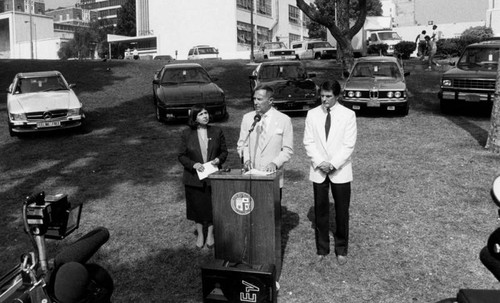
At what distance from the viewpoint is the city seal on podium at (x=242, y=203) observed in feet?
15.3

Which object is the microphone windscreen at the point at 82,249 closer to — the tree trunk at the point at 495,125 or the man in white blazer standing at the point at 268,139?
the man in white blazer standing at the point at 268,139

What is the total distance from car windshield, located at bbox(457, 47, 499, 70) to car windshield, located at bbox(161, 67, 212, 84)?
7.31 meters

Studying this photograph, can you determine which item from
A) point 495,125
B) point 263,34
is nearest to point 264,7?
point 263,34

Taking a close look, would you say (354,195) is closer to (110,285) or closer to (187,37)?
(110,285)

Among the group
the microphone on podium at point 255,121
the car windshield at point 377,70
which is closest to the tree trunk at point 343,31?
the car windshield at point 377,70

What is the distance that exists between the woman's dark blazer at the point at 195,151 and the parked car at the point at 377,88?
9.17 metres

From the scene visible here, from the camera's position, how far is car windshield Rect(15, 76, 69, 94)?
13352 millimetres

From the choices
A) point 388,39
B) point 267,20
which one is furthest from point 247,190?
point 267,20

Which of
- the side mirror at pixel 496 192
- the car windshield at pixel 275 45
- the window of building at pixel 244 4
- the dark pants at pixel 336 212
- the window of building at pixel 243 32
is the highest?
the window of building at pixel 244 4

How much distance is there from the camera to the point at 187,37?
211ft

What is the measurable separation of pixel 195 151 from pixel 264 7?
68720 mm

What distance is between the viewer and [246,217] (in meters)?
4.70

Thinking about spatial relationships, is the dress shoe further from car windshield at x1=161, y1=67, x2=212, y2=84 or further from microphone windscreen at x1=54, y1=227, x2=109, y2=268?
car windshield at x1=161, y1=67, x2=212, y2=84

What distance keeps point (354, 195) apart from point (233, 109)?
9.09 m
